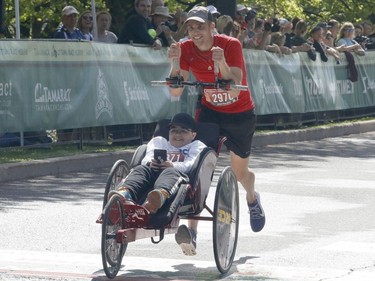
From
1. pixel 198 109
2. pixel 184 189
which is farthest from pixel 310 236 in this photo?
pixel 184 189

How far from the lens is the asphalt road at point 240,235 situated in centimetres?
862

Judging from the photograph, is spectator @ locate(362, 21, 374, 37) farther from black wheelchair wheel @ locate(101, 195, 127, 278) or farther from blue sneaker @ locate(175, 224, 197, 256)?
black wheelchair wheel @ locate(101, 195, 127, 278)

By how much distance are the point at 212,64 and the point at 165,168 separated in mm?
1082

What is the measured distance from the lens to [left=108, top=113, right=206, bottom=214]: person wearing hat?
8.33 m

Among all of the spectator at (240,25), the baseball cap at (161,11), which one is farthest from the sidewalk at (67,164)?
the baseball cap at (161,11)

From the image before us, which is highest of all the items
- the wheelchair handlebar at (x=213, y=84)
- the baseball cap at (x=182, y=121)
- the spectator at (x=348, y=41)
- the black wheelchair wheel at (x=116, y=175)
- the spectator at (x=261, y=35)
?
the wheelchair handlebar at (x=213, y=84)

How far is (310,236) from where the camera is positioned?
10.6 m

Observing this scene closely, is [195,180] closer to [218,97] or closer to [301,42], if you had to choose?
[218,97]

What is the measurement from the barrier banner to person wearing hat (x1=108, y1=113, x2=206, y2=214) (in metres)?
6.10

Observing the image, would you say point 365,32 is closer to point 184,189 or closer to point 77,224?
point 77,224

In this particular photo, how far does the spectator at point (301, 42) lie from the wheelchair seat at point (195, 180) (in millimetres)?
13552

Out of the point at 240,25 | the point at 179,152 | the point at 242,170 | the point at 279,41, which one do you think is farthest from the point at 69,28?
the point at 179,152

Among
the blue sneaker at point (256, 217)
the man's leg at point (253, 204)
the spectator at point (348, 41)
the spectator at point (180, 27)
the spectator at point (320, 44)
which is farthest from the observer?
the spectator at point (348, 41)

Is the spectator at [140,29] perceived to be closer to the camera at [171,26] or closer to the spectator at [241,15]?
the camera at [171,26]
